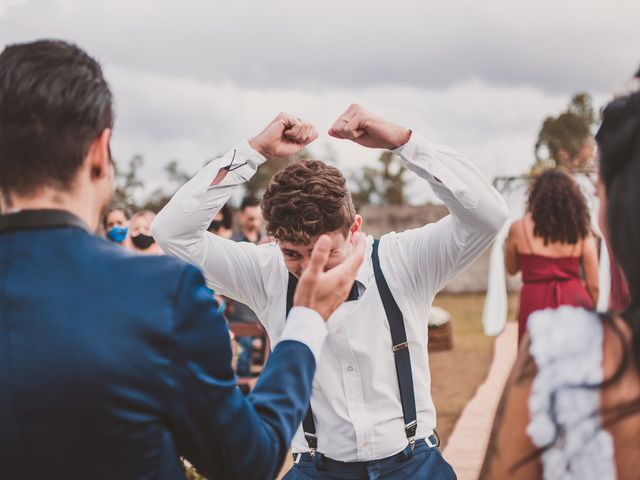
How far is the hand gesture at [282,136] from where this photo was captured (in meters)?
2.51

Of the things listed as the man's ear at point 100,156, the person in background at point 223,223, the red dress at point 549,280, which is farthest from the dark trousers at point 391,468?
the person in background at point 223,223

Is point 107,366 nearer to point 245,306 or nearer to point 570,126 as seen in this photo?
point 245,306

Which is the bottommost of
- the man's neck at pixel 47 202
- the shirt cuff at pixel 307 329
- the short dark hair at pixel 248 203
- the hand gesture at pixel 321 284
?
the short dark hair at pixel 248 203

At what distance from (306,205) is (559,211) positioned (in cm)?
360

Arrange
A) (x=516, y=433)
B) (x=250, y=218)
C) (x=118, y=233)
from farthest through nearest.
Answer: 1. (x=250, y=218)
2. (x=118, y=233)
3. (x=516, y=433)

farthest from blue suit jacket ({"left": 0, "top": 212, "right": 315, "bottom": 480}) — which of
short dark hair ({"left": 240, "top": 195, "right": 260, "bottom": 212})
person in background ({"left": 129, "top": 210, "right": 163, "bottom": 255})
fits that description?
short dark hair ({"left": 240, "top": 195, "right": 260, "bottom": 212})

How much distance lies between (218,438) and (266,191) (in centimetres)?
128

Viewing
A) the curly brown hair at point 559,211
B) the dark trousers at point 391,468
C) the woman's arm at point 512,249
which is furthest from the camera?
the woman's arm at point 512,249

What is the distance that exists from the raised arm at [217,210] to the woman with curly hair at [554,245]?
3.35 meters

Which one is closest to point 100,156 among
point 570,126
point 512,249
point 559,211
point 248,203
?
point 559,211

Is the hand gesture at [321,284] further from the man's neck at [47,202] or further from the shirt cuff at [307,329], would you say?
the man's neck at [47,202]

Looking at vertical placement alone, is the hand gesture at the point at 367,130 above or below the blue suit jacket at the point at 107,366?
above

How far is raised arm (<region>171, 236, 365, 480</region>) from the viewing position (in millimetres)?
1225

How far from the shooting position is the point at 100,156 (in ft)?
4.28
